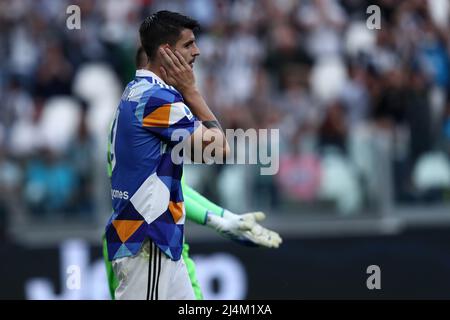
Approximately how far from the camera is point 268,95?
42.5 ft

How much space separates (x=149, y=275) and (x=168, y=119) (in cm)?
91

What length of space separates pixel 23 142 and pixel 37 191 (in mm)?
1490

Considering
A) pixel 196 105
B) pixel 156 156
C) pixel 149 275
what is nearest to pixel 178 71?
pixel 196 105

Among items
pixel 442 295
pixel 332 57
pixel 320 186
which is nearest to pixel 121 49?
pixel 332 57

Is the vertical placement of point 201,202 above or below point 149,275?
above

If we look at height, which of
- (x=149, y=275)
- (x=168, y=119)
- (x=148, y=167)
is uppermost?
(x=168, y=119)

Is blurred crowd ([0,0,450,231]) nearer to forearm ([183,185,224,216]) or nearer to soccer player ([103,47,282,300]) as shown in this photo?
forearm ([183,185,224,216])

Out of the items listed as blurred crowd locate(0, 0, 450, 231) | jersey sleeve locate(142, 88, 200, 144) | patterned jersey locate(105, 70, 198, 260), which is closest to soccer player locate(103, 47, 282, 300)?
patterned jersey locate(105, 70, 198, 260)

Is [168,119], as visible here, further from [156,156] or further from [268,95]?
[268,95]

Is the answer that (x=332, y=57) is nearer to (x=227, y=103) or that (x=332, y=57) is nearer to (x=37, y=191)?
(x=227, y=103)

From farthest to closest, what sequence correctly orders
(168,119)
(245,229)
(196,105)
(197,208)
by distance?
(197,208)
(245,229)
(196,105)
(168,119)

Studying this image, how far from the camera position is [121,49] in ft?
46.3

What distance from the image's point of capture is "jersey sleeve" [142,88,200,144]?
6211 mm

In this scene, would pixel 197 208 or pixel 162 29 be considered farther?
pixel 197 208
